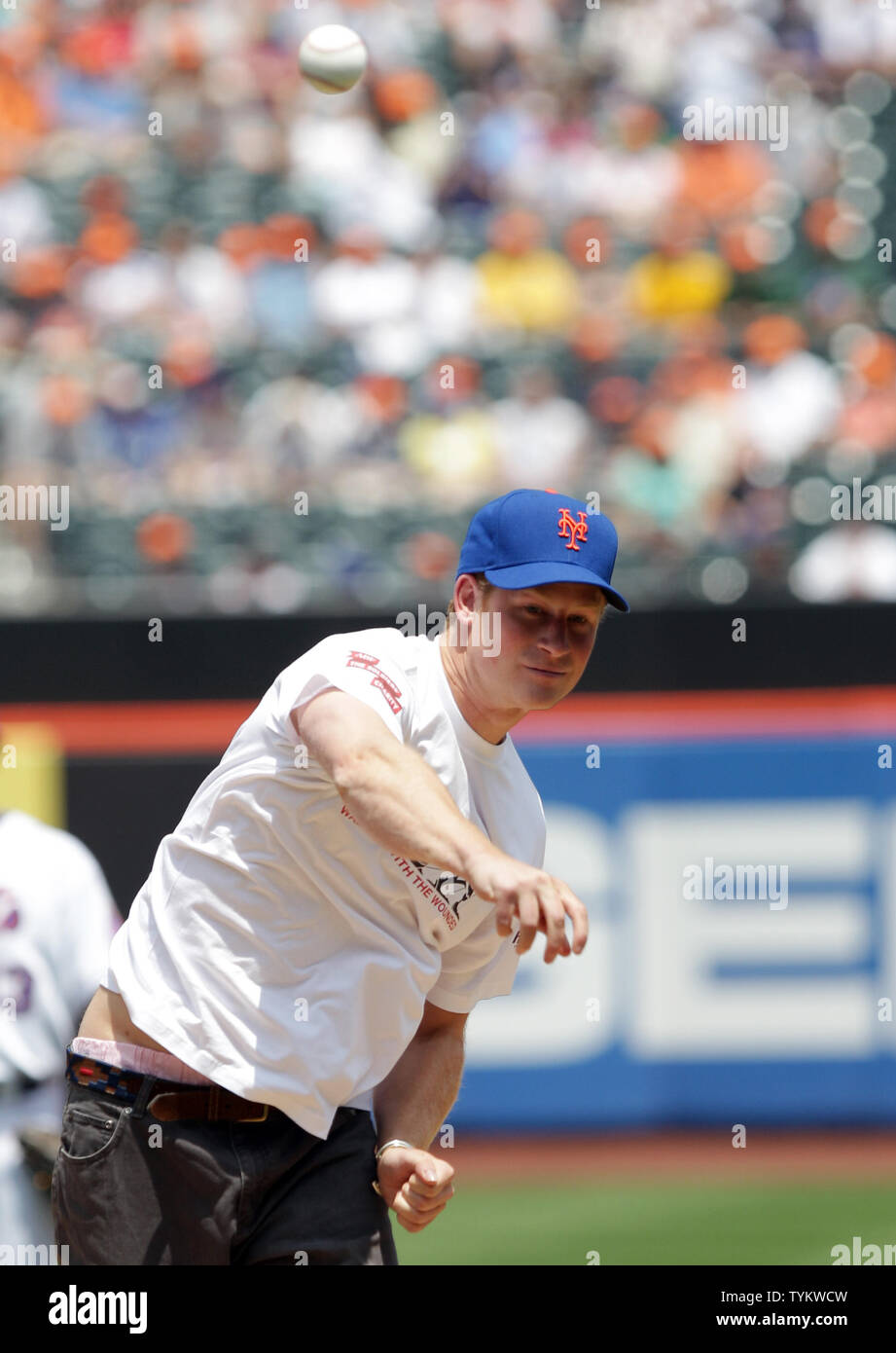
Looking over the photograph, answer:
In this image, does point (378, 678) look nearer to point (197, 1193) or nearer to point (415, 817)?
point (415, 817)

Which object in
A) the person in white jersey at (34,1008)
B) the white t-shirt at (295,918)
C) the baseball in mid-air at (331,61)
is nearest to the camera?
the white t-shirt at (295,918)

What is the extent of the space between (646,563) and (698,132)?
3.28 meters

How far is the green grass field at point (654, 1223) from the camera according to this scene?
577 cm

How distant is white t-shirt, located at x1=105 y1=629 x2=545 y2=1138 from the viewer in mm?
2959

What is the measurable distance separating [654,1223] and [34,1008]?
248 centimetres

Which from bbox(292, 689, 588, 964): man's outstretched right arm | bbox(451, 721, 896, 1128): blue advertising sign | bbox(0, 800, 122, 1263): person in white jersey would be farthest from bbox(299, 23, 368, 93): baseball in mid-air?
bbox(292, 689, 588, 964): man's outstretched right arm

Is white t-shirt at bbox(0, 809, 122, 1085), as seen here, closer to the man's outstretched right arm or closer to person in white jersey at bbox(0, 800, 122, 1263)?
person in white jersey at bbox(0, 800, 122, 1263)

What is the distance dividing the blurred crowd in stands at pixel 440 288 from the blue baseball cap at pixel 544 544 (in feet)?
12.9

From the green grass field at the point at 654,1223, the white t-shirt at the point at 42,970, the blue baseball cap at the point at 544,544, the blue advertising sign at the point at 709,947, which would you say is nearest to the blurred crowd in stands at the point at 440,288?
the blue advertising sign at the point at 709,947

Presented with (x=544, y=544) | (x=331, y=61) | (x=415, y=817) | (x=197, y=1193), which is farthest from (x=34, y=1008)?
(x=331, y=61)

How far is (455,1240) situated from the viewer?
5.93 metres

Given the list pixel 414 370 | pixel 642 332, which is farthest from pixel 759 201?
pixel 414 370

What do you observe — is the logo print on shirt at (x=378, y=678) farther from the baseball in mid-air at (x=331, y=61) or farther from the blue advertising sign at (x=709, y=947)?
the baseball in mid-air at (x=331, y=61)
